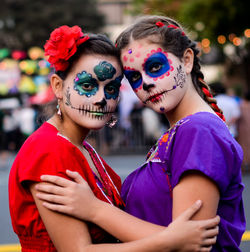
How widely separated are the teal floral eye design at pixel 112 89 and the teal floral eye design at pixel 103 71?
56 millimetres

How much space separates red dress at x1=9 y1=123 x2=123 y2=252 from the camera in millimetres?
2107

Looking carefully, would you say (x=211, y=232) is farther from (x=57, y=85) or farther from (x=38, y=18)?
(x=38, y=18)

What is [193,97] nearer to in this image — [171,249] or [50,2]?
[171,249]

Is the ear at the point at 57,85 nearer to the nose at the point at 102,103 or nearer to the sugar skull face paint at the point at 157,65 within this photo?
the nose at the point at 102,103

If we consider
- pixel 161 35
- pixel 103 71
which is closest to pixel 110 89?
pixel 103 71

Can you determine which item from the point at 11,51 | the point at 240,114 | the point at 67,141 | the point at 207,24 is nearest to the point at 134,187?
the point at 67,141

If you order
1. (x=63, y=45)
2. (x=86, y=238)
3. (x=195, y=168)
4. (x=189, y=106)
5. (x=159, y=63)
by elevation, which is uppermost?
Answer: (x=63, y=45)

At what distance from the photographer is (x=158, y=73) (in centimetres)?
240

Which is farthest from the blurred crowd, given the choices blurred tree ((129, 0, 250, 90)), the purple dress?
the purple dress

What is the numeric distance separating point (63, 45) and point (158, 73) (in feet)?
1.76

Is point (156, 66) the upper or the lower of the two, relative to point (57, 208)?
upper

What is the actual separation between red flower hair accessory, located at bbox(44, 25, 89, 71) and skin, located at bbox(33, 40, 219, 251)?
0.11 m

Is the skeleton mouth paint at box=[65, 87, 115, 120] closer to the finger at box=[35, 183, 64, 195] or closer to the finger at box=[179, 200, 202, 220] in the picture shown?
the finger at box=[35, 183, 64, 195]

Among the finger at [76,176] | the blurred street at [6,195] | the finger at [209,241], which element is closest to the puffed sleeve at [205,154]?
the finger at [209,241]
